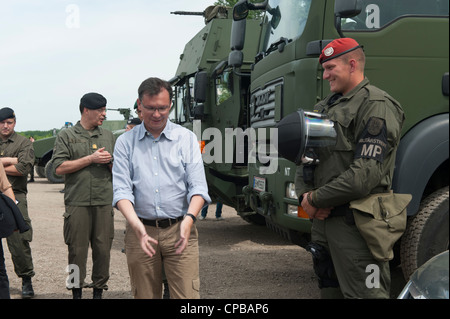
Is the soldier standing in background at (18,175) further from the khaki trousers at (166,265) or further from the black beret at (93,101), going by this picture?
the khaki trousers at (166,265)

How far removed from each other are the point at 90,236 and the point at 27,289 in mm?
899

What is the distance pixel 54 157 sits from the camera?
4.71 m

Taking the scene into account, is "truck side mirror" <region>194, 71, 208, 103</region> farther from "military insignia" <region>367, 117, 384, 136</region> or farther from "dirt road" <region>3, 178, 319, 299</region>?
"military insignia" <region>367, 117, 384, 136</region>

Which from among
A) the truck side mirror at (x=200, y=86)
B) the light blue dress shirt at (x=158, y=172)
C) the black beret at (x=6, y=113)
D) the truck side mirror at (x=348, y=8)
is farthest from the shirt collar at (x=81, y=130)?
the truck side mirror at (x=200, y=86)

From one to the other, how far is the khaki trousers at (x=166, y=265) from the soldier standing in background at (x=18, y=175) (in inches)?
101

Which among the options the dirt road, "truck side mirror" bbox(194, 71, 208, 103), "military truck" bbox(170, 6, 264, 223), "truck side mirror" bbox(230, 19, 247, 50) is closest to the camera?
the dirt road

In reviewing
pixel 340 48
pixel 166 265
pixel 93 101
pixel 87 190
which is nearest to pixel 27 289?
pixel 87 190

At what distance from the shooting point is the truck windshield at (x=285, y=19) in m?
4.44

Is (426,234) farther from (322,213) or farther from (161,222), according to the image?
(161,222)

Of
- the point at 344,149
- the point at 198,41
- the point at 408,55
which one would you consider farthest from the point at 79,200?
the point at 198,41

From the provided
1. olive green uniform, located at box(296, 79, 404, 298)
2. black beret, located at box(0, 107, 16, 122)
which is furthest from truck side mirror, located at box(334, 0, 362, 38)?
black beret, located at box(0, 107, 16, 122)

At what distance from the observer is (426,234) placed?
373 centimetres

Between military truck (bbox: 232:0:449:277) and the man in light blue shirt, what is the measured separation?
146 centimetres

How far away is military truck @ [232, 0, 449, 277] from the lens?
12.3ft
